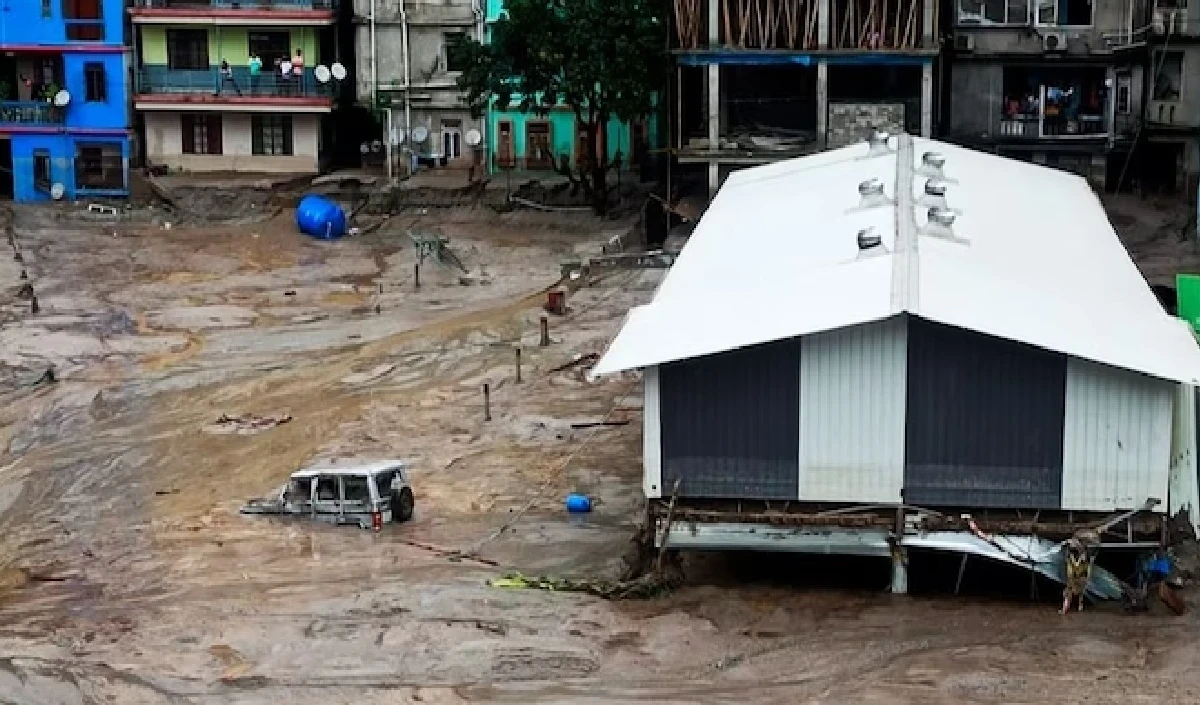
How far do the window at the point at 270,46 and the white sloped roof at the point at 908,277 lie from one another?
29.5 meters

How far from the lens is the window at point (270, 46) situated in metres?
61.4

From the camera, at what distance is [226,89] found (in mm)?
61125

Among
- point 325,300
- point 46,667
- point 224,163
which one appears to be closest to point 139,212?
point 224,163

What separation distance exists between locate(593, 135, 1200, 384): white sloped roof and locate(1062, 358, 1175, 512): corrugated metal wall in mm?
421

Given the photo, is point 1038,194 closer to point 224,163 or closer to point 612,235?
point 612,235

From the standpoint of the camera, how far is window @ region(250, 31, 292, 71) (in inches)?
2419

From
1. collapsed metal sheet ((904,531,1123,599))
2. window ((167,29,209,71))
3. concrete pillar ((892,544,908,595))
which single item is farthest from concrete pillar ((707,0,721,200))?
collapsed metal sheet ((904,531,1123,599))

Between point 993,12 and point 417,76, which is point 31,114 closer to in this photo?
point 417,76

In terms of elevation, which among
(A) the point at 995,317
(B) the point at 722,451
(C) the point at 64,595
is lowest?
(C) the point at 64,595

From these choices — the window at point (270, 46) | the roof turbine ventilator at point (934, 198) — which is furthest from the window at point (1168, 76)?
the window at point (270, 46)

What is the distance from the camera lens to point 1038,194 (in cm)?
3559

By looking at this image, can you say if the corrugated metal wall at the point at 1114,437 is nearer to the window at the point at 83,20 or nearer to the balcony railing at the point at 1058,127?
the balcony railing at the point at 1058,127

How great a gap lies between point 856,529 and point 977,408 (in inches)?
86.7

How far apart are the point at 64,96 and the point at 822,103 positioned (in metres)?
24.3
